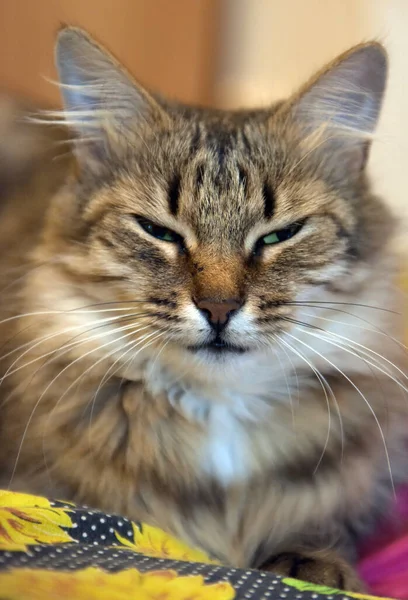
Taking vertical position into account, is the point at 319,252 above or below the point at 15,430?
above

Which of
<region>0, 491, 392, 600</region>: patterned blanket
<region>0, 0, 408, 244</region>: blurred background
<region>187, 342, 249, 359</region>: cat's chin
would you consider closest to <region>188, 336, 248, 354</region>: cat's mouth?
<region>187, 342, 249, 359</region>: cat's chin

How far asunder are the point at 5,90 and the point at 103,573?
1.55 metres

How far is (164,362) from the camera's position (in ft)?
3.45

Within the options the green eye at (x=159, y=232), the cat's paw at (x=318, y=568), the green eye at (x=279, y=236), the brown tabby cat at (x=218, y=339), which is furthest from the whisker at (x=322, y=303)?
the cat's paw at (x=318, y=568)

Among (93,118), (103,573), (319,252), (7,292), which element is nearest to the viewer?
(103,573)

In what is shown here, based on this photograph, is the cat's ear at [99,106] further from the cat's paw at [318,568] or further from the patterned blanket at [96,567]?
the cat's paw at [318,568]

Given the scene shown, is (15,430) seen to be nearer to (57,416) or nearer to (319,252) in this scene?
(57,416)

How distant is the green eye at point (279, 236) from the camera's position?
3.41 feet

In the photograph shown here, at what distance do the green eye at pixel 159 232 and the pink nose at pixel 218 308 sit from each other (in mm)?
159

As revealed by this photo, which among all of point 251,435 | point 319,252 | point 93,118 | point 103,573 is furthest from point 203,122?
point 103,573

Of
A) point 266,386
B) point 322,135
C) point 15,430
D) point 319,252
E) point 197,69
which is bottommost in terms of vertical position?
point 15,430

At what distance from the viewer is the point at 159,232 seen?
1.07 meters

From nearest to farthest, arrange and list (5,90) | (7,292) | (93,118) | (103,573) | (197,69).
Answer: (103,573), (93,118), (7,292), (5,90), (197,69)

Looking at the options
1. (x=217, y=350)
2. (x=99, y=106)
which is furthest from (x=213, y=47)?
(x=217, y=350)
